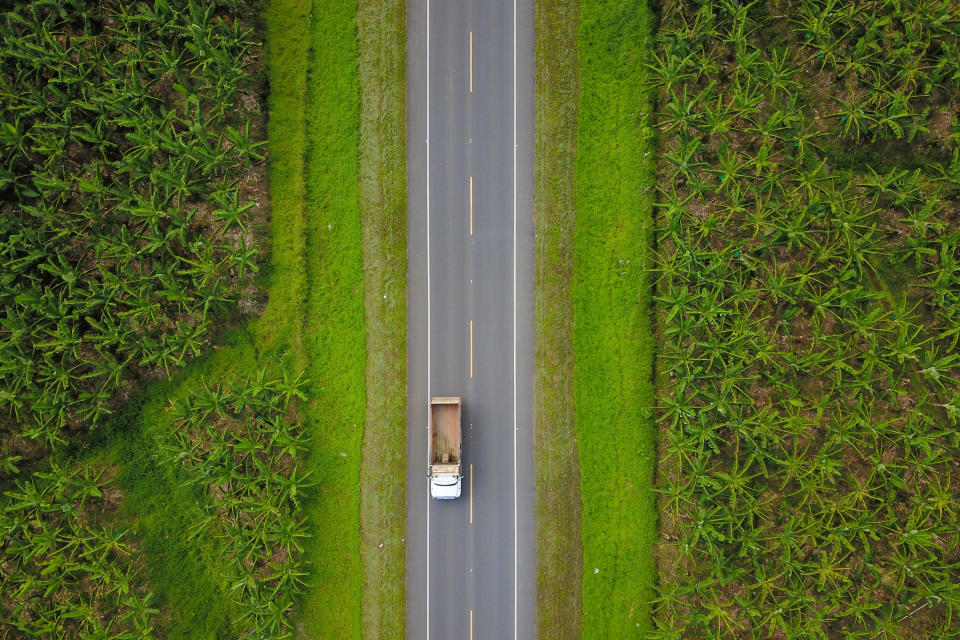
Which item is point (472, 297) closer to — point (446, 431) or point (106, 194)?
point (446, 431)

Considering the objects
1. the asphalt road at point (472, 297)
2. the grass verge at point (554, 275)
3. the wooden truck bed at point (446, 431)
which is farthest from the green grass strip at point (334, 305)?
the grass verge at point (554, 275)

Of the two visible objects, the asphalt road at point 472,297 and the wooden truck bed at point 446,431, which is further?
the asphalt road at point 472,297

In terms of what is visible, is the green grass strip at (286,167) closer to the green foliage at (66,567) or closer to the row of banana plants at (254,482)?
the row of banana plants at (254,482)

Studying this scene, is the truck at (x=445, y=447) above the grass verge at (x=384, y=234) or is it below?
below

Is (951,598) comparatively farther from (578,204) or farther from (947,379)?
(578,204)

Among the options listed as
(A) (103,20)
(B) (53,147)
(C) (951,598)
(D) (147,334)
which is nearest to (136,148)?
(B) (53,147)

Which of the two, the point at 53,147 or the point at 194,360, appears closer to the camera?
the point at 53,147

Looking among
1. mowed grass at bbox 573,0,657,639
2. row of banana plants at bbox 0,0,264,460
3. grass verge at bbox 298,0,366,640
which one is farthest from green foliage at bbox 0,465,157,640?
mowed grass at bbox 573,0,657,639
